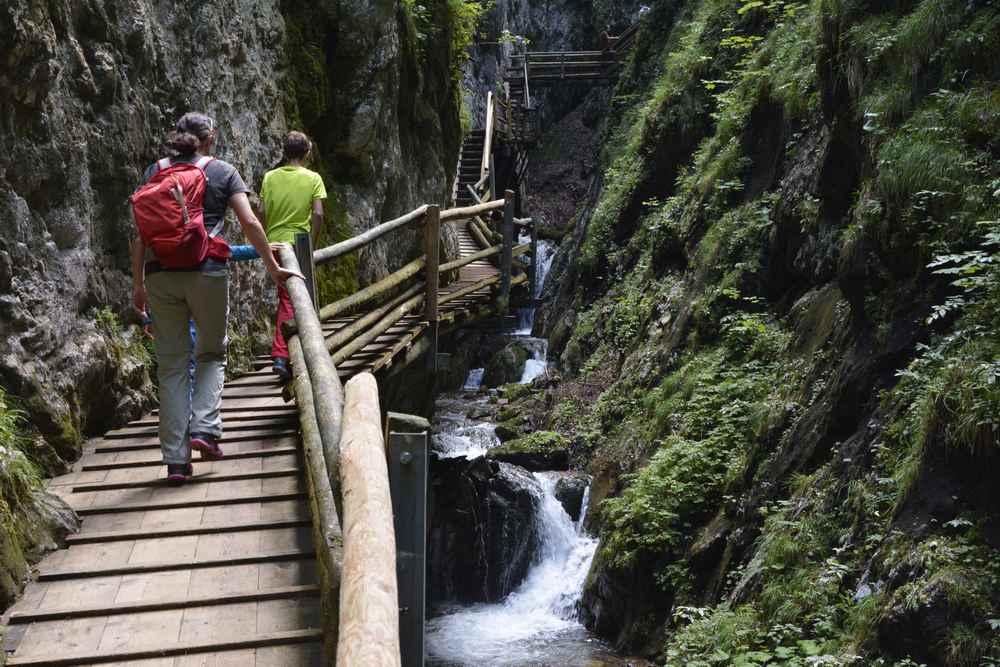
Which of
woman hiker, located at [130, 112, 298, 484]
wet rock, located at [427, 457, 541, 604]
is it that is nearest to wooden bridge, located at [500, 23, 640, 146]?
wet rock, located at [427, 457, 541, 604]

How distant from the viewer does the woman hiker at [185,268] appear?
4.33m

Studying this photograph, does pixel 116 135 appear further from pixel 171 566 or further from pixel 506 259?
pixel 506 259

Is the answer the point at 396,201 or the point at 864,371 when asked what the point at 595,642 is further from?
the point at 396,201

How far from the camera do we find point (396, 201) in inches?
492

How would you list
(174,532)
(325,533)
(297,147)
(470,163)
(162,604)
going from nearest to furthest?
(325,533), (162,604), (174,532), (297,147), (470,163)

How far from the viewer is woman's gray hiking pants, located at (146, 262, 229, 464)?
14.7 feet

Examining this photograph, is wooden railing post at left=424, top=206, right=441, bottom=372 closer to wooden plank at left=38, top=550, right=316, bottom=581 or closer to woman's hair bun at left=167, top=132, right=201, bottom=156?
woman's hair bun at left=167, top=132, right=201, bottom=156

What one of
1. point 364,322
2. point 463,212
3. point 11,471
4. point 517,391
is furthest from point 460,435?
point 11,471

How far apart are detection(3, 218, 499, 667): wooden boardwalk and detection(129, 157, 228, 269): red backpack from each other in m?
1.21

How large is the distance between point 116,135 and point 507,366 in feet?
41.3

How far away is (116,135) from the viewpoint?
19.6 feet


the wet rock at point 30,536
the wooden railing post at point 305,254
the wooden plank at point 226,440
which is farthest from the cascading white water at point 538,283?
the wet rock at point 30,536

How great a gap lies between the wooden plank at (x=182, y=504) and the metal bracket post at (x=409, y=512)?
194 cm

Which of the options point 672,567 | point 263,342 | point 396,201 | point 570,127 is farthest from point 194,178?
point 570,127
